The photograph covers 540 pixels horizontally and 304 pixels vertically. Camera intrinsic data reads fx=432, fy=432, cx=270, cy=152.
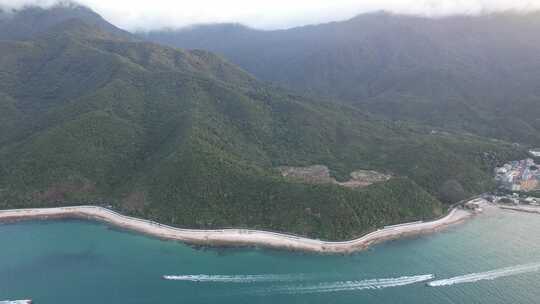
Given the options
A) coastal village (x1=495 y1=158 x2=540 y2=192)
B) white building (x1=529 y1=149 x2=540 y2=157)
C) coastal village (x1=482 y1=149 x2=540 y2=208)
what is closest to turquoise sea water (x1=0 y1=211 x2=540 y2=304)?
coastal village (x1=482 y1=149 x2=540 y2=208)

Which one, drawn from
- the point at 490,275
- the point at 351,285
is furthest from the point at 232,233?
the point at 490,275

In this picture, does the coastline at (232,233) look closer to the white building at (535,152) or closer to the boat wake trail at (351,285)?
the boat wake trail at (351,285)

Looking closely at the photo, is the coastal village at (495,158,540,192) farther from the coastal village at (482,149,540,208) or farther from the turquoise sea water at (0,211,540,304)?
the turquoise sea water at (0,211,540,304)

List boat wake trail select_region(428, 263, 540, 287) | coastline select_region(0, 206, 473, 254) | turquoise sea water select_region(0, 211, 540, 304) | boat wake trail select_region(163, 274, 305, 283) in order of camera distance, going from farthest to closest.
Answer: coastline select_region(0, 206, 473, 254), boat wake trail select_region(428, 263, 540, 287), boat wake trail select_region(163, 274, 305, 283), turquoise sea water select_region(0, 211, 540, 304)

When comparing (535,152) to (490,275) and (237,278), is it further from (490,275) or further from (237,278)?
(237,278)

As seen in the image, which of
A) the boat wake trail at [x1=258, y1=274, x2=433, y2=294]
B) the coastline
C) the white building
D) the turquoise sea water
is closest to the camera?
the turquoise sea water

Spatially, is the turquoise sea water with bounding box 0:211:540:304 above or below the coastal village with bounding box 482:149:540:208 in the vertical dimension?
below
